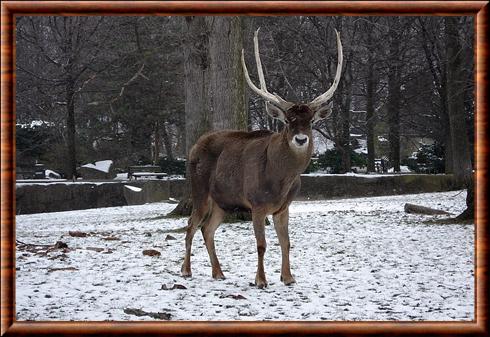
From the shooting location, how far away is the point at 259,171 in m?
6.48

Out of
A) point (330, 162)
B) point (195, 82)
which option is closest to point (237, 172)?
point (195, 82)

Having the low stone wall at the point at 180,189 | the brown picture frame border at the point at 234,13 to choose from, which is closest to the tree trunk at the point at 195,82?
the low stone wall at the point at 180,189

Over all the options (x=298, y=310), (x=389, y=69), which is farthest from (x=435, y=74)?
(x=298, y=310)

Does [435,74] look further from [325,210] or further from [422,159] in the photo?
[422,159]

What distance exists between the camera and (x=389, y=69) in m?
12.9

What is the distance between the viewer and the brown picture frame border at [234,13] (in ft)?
10.8

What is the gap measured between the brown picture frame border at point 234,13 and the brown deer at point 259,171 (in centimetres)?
219

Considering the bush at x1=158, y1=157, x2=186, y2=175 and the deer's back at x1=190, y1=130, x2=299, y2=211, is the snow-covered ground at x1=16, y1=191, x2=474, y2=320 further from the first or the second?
the bush at x1=158, y1=157, x2=186, y2=175

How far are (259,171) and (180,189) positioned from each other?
1365 centimetres

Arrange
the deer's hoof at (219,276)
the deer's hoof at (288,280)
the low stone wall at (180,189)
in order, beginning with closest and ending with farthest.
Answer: the deer's hoof at (288,280) → the deer's hoof at (219,276) → the low stone wall at (180,189)

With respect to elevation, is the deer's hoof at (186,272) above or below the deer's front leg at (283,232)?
below

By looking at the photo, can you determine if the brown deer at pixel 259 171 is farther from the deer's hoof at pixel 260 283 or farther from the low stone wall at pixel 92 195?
the low stone wall at pixel 92 195

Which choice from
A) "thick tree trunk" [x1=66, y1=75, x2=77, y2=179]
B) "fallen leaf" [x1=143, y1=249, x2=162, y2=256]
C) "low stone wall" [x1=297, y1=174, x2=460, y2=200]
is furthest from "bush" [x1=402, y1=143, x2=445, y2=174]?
"fallen leaf" [x1=143, y1=249, x2=162, y2=256]

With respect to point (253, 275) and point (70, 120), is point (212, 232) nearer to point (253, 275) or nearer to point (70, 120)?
point (253, 275)
